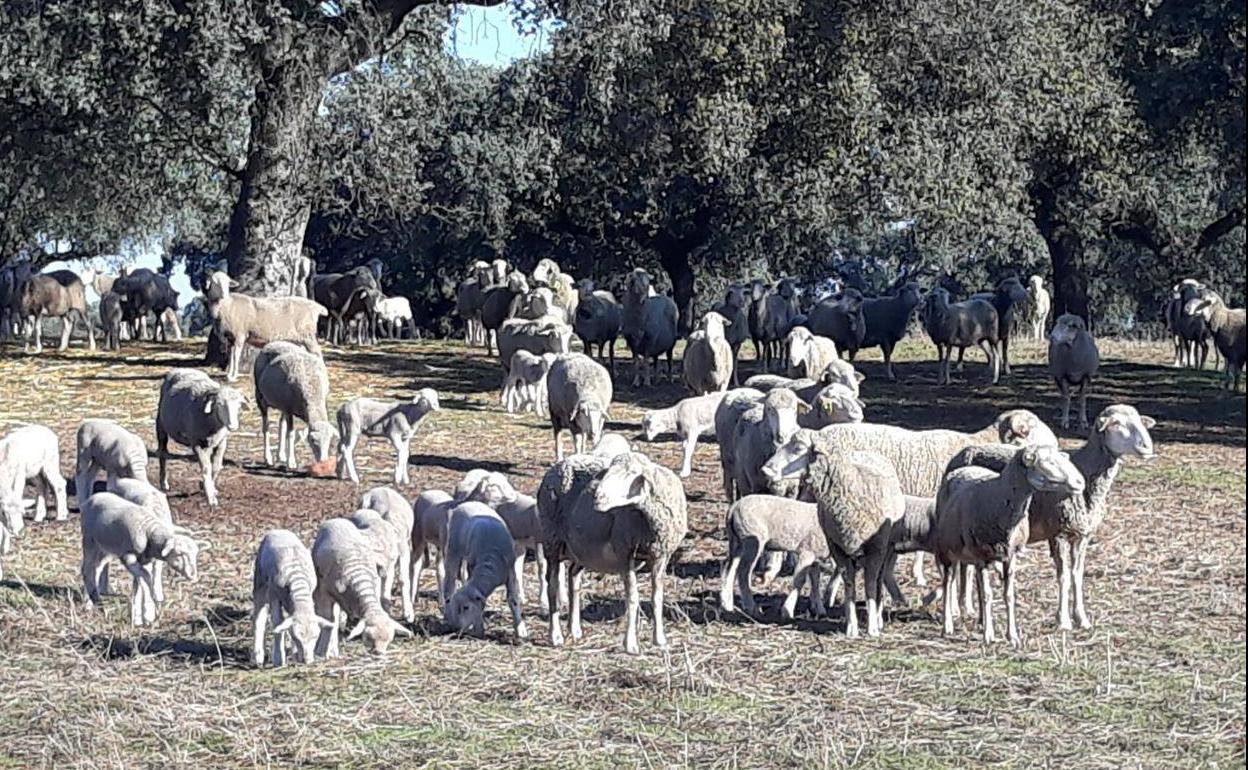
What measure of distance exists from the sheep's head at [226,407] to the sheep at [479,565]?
4839mm

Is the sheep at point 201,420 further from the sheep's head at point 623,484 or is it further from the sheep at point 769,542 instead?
the sheep's head at point 623,484

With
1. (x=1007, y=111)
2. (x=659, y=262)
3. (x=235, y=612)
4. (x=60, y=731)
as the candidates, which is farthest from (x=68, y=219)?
(x=60, y=731)

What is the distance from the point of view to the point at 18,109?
26.4 meters

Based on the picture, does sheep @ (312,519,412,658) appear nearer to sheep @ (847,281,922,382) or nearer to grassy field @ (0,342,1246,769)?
grassy field @ (0,342,1246,769)

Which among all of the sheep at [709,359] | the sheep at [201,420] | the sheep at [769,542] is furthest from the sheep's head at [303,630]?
the sheep at [709,359]

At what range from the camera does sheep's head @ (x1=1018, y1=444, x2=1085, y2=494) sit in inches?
427

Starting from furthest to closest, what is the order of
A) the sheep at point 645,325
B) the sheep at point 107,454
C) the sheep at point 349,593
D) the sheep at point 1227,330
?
the sheep at point 645,325 → the sheep at point 1227,330 → the sheep at point 107,454 → the sheep at point 349,593

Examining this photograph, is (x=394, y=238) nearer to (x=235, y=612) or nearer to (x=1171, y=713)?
(x=235, y=612)

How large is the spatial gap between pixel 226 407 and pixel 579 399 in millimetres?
3915

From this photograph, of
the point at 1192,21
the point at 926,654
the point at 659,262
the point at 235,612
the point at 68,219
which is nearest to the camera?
the point at 926,654

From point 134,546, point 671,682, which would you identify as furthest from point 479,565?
point 134,546

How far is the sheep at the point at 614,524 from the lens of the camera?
35.5 feet

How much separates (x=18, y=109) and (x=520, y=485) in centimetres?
1266

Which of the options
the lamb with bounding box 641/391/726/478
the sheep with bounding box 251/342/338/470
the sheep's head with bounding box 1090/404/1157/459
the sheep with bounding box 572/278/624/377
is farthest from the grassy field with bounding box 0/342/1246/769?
the sheep with bounding box 572/278/624/377
